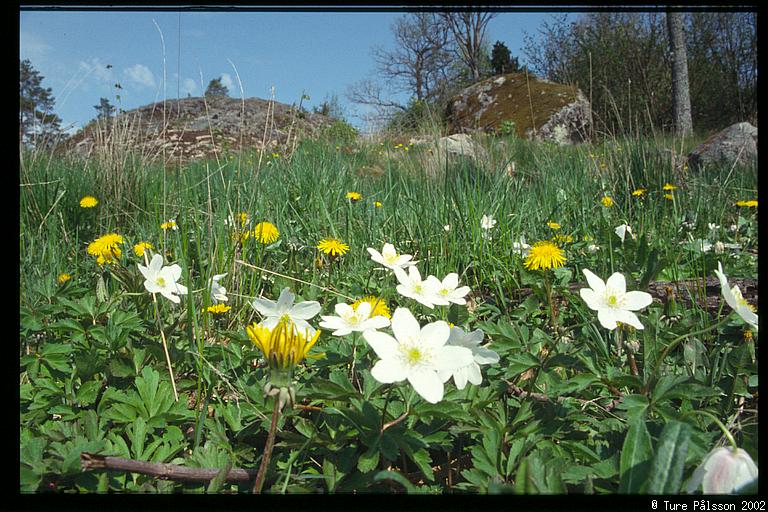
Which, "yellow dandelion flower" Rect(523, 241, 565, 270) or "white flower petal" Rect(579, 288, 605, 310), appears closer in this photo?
"white flower petal" Rect(579, 288, 605, 310)

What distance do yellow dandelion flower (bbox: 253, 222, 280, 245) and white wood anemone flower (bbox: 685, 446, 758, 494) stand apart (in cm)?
169

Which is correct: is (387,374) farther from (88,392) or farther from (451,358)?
(88,392)

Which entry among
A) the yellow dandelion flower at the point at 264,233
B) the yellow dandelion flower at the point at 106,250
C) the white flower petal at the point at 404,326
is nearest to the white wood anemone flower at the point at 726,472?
the white flower petal at the point at 404,326

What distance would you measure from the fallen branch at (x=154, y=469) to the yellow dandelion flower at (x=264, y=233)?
48.1 inches

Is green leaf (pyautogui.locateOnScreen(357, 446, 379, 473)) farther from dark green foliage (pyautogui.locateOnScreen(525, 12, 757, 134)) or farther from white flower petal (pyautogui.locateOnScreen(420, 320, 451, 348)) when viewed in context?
dark green foliage (pyautogui.locateOnScreen(525, 12, 757, 134))

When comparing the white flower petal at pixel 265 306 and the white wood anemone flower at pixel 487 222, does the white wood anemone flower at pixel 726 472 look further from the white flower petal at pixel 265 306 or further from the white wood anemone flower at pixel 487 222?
the white wood anemone flower at pixel 487 222

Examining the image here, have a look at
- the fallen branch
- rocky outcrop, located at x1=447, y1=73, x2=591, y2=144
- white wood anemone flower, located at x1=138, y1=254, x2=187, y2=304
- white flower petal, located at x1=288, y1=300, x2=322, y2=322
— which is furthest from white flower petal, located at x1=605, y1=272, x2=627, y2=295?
rocky outcrop, located at x1=447, y1=73, x2=591, y2=144

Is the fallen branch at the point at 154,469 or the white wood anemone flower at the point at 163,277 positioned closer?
the fallen branch at the point at 154,469

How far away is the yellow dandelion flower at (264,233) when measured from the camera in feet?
6.43

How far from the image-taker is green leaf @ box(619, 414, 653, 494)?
0.68 metres

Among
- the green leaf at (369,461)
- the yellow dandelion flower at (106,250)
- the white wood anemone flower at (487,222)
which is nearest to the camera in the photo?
the green leaf at (369,461)

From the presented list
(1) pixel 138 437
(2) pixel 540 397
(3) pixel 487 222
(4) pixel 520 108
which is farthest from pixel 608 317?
(4) pixel 520 108

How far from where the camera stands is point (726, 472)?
0.60 meters

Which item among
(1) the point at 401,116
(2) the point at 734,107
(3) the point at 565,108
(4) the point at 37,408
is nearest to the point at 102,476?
(4) the point at 37,408
